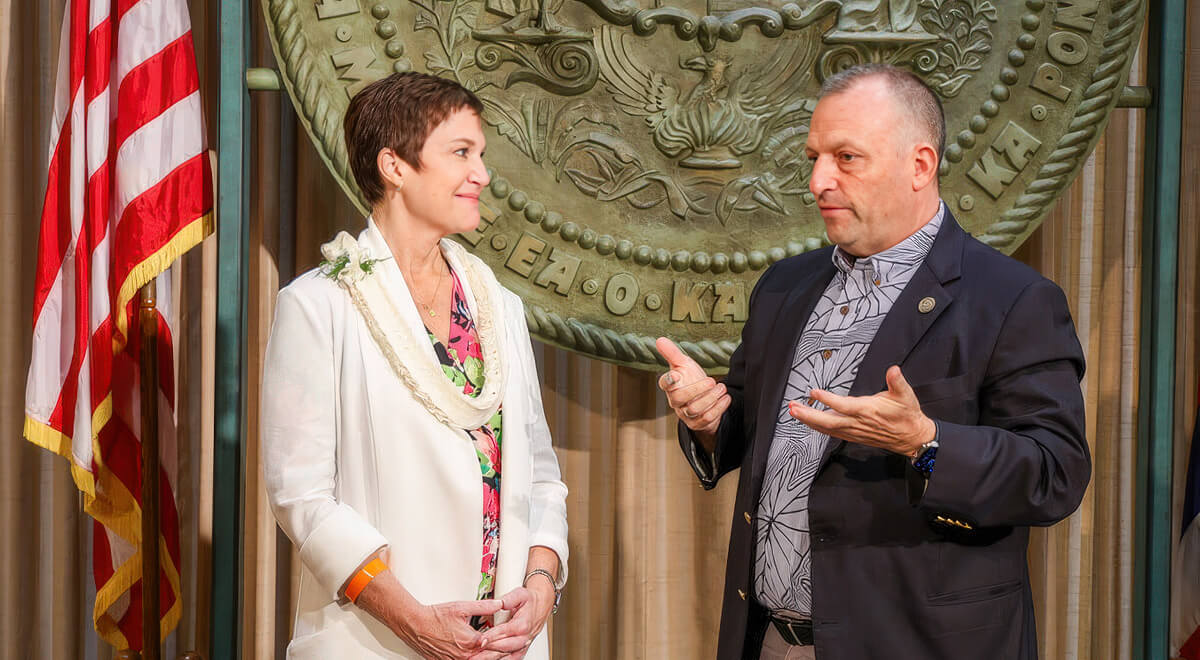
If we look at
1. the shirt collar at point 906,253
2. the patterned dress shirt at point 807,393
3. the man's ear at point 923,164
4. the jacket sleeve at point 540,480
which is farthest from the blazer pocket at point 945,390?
the jacket sleeve at point 540,480

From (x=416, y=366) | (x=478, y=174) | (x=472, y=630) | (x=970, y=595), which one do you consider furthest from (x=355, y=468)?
(x=970, y=595)

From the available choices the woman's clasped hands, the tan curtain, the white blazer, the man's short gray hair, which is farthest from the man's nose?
the tan curtain

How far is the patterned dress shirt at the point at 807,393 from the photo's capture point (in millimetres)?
1809

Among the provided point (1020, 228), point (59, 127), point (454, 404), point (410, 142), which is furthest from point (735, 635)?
point (59, 127)

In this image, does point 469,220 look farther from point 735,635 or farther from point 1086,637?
point 1086,637

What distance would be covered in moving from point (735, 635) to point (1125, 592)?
1.61 meters

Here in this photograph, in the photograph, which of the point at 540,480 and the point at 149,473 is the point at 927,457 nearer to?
the point at 540,480

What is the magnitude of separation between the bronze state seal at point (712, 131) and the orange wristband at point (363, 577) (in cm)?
82

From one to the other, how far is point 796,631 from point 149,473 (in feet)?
4.72

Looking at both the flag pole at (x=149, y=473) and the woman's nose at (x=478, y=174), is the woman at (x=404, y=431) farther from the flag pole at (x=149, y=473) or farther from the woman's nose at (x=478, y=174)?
the flag pole at (x=149, y=473)

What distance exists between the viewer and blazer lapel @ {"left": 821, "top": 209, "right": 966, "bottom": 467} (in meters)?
1.74

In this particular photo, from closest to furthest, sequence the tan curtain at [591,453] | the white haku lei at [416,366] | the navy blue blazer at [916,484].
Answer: the navy blue blazer at [916,484], the white haku lei at [416,366], the tan curtain at [591,453]

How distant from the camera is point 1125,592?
3.00 metres

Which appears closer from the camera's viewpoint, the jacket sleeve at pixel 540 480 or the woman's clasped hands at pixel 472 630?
the woman's clasped hands at pixel 472 630
